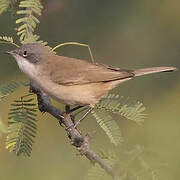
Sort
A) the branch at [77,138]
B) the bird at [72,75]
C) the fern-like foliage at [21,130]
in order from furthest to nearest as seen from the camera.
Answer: the bird at [72,75], the fern-like foliage at [21,130], the branch at [77,138]

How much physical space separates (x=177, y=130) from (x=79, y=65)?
1.21 meters

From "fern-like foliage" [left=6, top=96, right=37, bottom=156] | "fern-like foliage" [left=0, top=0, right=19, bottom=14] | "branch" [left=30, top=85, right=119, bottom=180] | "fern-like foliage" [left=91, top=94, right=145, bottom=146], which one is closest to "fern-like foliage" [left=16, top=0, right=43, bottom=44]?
"fern-like foliage" [left=0, top=0, right=19, bottom=14]

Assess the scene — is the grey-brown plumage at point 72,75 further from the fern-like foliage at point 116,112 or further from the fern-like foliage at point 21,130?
the fern-like foliage at point 21,130

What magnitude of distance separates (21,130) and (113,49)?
7.01ft

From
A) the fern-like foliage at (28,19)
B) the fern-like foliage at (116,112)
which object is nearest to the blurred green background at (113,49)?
the fern-like foliage at (116,112)

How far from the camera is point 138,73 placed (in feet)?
10.2

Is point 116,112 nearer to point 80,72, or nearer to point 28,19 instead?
point 28,19

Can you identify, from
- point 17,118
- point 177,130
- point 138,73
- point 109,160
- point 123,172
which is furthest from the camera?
point 138,73

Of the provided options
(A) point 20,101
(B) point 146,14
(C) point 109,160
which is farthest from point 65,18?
(C) point 109,160

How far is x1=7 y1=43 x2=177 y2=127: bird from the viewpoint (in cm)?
290

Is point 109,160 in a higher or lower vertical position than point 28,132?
lower

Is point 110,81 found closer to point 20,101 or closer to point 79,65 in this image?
point 79,65

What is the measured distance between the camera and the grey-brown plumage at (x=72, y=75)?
2.90 metres

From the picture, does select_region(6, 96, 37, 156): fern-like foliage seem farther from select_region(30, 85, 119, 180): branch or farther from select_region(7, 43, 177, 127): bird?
select_region(7, 43, 177, 127): bird
